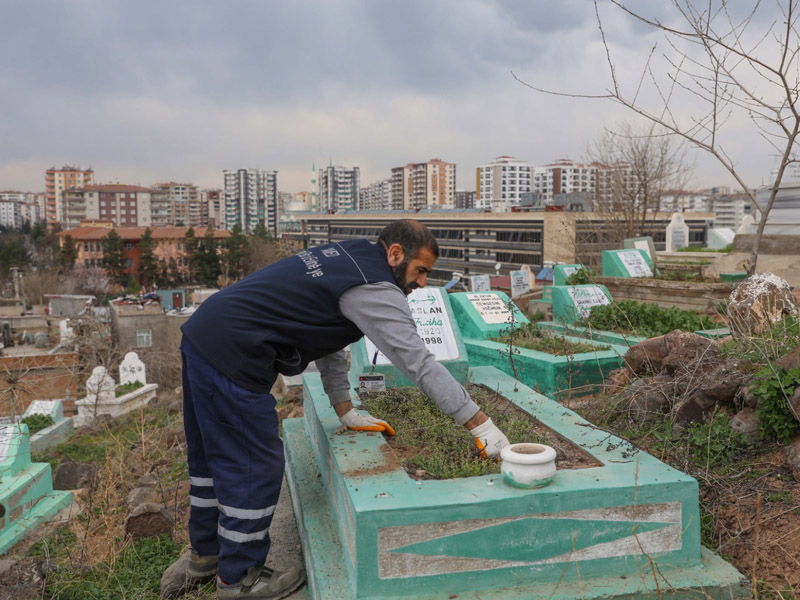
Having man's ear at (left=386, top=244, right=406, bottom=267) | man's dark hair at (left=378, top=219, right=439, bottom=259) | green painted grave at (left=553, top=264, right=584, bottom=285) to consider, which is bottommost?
green painted grave at (left=553, top=264, right=584, bottom=285)

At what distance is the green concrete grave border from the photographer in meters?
2.93

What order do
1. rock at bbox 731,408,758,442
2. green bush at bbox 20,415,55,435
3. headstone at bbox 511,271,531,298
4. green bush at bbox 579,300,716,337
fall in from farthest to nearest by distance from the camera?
headstone at bbox 511,271,531,298 < green bush at bbox 20,415,55,435 < green bush at bbox 579,300,716,337 < rock at bbox 731,408,758,442

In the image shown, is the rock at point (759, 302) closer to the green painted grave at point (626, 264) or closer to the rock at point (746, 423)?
the rock at point (746, 423)

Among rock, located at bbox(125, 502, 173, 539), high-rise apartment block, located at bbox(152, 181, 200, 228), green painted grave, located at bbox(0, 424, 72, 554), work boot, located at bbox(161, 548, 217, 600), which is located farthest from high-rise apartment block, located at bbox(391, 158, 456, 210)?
work boot, located at bbox(161, 548, 217, 600)

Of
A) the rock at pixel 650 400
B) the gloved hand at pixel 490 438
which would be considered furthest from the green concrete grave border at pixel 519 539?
the rock at pixel 650 400

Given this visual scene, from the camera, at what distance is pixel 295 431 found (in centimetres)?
549

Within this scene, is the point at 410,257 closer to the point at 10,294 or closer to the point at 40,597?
the point at 40,597

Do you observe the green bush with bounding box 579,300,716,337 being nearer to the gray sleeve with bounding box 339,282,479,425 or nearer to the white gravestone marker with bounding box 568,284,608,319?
the white gravestone marker with bounding box 568,284,608,319

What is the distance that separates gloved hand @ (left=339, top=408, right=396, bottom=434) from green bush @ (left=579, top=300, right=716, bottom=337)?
4887 millimetres

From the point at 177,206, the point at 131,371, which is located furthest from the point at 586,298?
the point at 177,206

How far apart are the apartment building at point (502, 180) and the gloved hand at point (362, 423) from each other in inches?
4155

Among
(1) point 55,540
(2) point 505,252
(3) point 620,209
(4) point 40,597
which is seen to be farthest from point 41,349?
(2) point 505,252

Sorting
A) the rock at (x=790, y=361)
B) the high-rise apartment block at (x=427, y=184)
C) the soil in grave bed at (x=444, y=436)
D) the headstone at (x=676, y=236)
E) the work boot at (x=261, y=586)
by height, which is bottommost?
the work boot at (x=261, y=586)

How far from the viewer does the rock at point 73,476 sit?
883 cm
